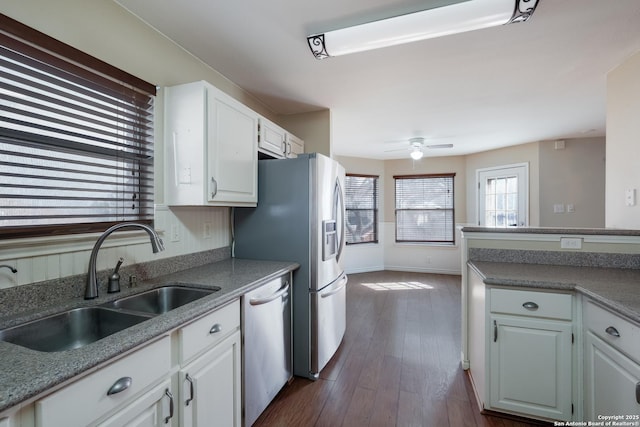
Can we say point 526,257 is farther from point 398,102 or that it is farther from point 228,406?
point 228,406

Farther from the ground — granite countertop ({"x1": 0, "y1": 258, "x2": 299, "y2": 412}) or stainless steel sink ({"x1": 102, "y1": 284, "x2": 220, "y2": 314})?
granite countertop ({"x1": 0, "y1": 258, "x2": 299, "y2": 412})

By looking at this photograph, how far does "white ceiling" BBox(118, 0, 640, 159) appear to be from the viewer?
1.65 metres

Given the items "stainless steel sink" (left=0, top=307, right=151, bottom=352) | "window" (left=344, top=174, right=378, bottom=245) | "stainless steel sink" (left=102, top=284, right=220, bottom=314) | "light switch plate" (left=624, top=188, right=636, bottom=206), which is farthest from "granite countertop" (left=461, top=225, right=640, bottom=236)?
"window" (left=344, top=174, right=378, bottom=245)

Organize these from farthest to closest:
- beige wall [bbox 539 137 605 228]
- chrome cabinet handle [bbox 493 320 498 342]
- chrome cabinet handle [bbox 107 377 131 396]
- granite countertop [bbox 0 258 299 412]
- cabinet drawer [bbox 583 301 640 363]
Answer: beige wall [bbox 539 137 605 228], chrome cabinet handle [bbox 493 320 498 342], cabinet drawer [bbox 583 301 640 363], chrome cabinet handle [bbox 107 377 131 396], granite countertop [bbox 0 258 299 412]

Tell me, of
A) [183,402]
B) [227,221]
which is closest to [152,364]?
[183,402]

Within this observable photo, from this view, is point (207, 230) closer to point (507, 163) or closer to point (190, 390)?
point (190, 390)

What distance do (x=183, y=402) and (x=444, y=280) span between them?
16.6ft

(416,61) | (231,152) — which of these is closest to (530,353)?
(416,61)

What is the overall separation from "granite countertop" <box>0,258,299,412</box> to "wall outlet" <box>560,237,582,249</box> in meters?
2.09

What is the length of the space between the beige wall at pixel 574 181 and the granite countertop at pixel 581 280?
320 centimetres

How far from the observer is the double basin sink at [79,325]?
1.07 meters

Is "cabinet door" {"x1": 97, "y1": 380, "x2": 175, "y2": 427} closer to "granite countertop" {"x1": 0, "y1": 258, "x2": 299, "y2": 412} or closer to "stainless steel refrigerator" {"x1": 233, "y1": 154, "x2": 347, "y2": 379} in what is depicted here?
"granite countertop" {"x1": 0, "y1": 258, "x2": 299, "y2": 412}

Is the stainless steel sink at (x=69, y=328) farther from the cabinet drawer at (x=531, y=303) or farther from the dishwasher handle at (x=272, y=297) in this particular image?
the cabinet drawer at (x=531, y=303)

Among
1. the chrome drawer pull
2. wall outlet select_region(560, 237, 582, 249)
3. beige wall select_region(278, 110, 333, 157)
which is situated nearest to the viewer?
the chrome drawer pull
